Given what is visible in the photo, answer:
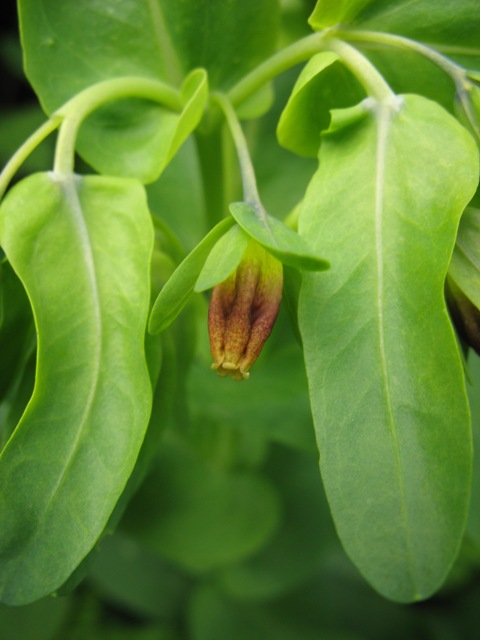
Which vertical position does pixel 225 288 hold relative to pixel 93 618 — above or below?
above

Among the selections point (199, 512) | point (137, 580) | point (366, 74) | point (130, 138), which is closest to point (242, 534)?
point (199, 512)

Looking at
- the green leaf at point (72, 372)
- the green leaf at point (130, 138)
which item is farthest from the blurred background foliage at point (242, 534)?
the green leaf at point (72, 372)

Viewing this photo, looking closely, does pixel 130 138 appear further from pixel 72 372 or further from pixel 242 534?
pixel 242 534

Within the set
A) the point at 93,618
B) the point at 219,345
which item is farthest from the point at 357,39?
the point at 93,618

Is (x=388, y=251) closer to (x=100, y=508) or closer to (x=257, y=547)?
(x=100, y=508)

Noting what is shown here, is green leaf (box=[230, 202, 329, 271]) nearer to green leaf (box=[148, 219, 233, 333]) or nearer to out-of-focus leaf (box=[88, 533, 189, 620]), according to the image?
green leaf (box=[148, 219, 233, 333])

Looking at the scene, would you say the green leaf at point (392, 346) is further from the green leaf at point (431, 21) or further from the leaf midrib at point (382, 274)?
the green leaf at point (431, 21)
